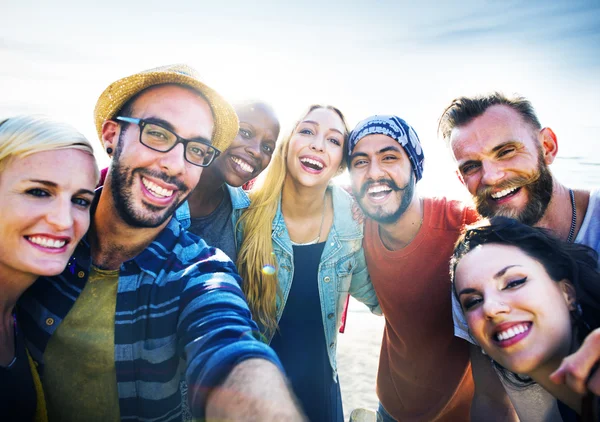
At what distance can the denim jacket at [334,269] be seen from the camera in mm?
3229

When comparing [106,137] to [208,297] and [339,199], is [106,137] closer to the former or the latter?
[208,297]

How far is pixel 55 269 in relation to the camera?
170cm

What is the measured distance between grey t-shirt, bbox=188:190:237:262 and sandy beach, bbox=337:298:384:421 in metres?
3.38

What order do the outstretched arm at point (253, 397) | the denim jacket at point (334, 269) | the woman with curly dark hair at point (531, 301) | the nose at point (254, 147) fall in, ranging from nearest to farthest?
1. the outstretched arm at point (253, 397)
2. the woman with curly dark hair at point (531, 301)
3. the denim jacket at point (334, 269)
4. the nose at point (254, 147)

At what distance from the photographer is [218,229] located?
3203 mm

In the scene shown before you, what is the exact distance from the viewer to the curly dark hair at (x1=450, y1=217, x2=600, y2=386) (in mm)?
1911

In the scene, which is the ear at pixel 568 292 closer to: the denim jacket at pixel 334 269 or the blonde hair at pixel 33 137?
the denim jacket at pixel 334 269

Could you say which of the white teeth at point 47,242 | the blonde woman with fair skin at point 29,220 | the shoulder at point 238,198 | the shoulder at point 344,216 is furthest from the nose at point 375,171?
the white teeth at point 47,242

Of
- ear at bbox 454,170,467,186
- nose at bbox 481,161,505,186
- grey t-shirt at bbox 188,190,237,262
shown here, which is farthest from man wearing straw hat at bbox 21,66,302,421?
ear at bbox 454,170,467,186

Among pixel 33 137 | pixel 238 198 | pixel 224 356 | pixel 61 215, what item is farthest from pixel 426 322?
pixel 33 137

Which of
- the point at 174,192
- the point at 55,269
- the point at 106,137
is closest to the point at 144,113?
the point at 106,137

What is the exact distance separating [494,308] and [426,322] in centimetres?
111

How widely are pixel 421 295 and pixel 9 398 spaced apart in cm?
309

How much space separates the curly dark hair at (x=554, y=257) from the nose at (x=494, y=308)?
417mm
